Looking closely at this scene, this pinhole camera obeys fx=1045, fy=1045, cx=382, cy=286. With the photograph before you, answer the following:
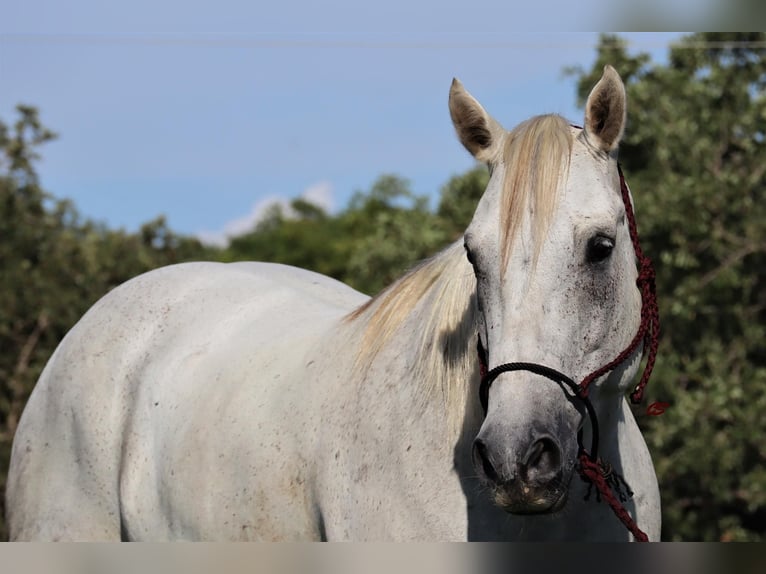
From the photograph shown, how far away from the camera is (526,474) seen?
2.39 meters

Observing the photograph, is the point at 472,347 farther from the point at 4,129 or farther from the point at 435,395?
the point at 4,129

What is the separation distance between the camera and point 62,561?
8.91ft

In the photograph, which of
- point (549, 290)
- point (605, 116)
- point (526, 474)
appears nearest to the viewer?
point (526, 474)

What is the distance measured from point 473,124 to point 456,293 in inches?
19.1

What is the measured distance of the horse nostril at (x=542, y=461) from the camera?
239cm

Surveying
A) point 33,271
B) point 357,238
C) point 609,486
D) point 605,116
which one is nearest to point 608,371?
point 609,486

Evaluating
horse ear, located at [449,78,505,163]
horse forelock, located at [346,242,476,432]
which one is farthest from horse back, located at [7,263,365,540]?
horse ear, located at [449,78,505,163]

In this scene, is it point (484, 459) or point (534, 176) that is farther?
point (534, 176)

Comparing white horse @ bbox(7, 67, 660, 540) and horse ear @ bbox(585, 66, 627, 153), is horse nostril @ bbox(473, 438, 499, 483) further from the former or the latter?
horse ear @ bbox(585, 66, 627, 153)

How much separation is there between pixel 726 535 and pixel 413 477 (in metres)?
5.67

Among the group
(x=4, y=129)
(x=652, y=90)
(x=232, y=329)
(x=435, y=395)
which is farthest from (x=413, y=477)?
(x=4, y=129)

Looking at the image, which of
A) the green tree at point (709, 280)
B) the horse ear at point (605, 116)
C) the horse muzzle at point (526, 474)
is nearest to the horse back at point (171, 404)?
the horse muzzle at point (526, 474)

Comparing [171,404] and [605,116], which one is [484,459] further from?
[171,404]

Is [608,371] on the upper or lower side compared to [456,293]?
lower
